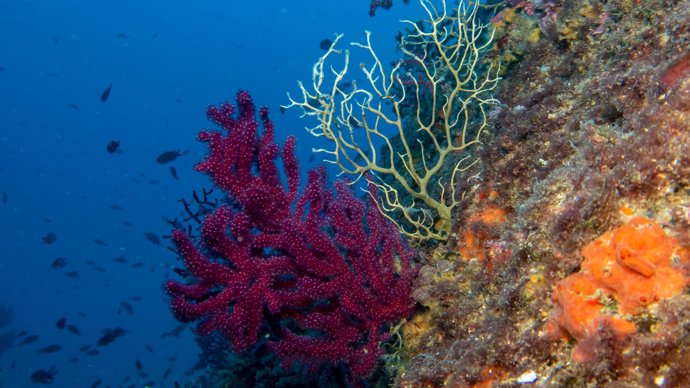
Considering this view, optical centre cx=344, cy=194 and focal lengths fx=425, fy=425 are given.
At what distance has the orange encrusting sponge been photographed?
1775mm

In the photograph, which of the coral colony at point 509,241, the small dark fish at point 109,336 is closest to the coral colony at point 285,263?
the coral colony at point 509,241

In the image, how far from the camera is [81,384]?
→ 91.1 feet

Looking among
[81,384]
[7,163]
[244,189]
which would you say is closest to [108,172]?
[7,163]

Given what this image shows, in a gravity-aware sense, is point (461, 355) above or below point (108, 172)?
below

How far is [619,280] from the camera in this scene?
6.15 feet

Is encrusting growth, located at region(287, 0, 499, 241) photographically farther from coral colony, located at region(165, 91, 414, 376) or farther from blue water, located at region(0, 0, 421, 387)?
blue water, located at region(0, 0, 421, 387)

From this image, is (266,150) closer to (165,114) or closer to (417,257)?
(417,257)

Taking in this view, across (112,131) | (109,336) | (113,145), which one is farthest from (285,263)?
(112,131)

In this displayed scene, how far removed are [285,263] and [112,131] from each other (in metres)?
95.5

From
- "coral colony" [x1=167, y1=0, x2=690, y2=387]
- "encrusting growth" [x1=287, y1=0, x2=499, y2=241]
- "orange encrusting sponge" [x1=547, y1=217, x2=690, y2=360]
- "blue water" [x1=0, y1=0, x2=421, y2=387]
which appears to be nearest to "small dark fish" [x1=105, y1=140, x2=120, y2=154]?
"encrusting growth" [x1=287, y1=0, x2=499, y2=241]

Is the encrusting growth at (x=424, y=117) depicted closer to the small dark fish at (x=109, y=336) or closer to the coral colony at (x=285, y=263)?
the coral colony at (x=285, y=263)

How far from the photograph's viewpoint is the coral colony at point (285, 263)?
3246 millimetres

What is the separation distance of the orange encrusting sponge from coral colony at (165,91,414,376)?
1.62 m

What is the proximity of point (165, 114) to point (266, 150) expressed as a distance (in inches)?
4008
